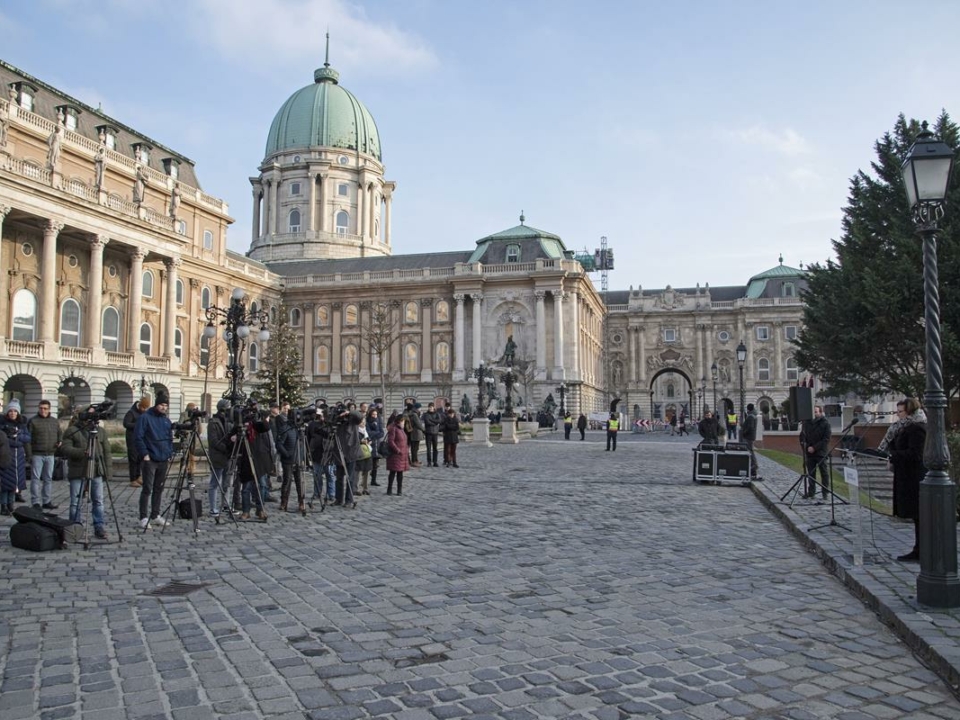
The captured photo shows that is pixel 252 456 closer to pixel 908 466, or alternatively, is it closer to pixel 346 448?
pixel 346 448

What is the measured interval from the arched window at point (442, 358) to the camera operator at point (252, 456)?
5809 centimetres

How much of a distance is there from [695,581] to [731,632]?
1689 mm

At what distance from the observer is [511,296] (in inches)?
2717

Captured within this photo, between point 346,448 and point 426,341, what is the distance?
57522 millimetres

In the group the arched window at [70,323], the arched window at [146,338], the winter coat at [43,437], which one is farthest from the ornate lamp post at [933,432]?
the arched window at [146,338]

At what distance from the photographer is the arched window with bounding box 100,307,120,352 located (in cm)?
4569

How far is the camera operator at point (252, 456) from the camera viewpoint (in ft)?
38.4

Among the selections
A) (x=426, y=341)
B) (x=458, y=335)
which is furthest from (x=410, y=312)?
(x=458, y=335)

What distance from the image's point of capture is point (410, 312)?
7219 cm

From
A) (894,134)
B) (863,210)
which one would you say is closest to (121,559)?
(863,210)

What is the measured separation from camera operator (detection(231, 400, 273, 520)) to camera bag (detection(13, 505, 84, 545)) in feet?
8.54

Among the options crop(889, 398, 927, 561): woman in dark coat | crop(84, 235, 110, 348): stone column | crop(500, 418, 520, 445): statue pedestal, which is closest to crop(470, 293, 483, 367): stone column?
crop(500, 418, 520, 445): statue pedestal

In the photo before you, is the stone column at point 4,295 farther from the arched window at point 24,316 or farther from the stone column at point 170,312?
the stone column at point 170,312

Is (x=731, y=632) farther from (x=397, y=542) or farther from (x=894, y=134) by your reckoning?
(x=894, y=134)
